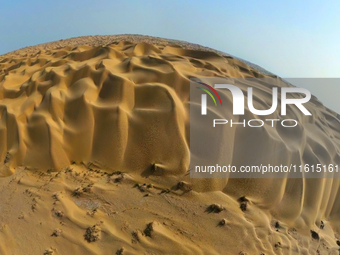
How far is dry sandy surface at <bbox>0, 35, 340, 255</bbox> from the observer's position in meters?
1.89

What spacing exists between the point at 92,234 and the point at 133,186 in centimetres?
50

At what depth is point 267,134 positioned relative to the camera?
99.5 inches

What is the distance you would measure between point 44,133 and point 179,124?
1.40 metres

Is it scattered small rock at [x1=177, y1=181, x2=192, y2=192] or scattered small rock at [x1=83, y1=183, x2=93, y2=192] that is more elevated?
scattered small rock at [x1=177, y1=181, x2=192, y2=192]

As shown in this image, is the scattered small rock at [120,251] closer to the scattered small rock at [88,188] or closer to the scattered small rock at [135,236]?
the scattered small rock at [135,236]

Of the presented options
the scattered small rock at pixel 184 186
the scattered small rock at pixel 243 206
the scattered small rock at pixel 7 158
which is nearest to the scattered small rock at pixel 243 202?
the scattered small rock at pixel 243 206

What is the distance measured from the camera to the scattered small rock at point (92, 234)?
1.84 metres

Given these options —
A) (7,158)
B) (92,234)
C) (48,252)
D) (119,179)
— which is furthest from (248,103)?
(7,158)

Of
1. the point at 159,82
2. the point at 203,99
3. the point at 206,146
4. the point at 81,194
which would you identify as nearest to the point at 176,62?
the point at 159,82

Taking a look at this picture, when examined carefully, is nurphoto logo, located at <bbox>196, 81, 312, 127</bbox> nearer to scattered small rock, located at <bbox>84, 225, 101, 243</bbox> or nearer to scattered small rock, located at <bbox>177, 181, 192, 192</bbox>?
scattered small rock, located at <bbox>177, 181, 192, 192</bbox>

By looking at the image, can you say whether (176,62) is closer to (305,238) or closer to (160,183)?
(160,183)

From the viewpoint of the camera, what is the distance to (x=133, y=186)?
2.16 m

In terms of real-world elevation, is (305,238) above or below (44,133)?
below

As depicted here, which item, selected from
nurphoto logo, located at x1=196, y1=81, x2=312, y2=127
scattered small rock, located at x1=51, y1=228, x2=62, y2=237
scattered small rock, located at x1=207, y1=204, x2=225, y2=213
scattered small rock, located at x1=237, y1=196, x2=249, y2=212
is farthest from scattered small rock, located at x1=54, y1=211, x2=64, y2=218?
nurphoto logo, located at x1=196, y1=81, x2=312, y2=127
